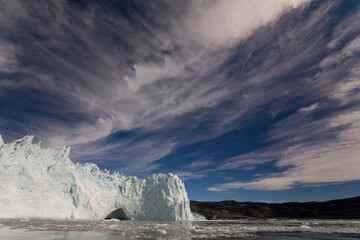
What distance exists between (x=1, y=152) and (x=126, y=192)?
27.9 metres

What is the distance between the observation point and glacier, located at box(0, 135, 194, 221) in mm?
34156

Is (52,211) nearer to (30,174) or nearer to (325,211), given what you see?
(30,174)

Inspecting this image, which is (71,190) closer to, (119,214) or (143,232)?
(119,214)

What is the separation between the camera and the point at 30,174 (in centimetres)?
3566

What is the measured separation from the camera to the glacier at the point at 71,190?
112ft

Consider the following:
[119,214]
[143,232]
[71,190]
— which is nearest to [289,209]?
[119,214]

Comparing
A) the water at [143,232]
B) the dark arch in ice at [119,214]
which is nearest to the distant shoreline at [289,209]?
the dark arch in ice at [119,214]

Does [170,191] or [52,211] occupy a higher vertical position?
[170,191]

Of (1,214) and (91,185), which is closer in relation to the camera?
(1,214)

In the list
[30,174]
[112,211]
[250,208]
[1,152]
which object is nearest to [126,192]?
[112,211]

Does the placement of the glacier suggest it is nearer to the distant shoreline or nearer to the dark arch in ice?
the dark arch in ice

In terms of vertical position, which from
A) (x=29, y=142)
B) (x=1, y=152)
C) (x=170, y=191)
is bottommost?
(x=170, y=191)

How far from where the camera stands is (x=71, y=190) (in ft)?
135

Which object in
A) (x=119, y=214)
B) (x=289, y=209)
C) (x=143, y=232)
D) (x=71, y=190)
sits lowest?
(x=143, y=232)
